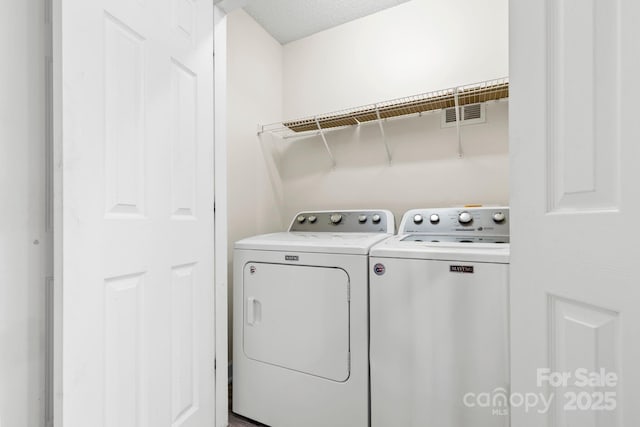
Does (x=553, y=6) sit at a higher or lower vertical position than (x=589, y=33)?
higher

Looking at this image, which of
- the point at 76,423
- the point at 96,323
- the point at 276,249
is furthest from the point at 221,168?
the point at 76,423

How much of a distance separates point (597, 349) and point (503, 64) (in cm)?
183

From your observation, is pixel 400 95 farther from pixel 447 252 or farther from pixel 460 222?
pixel 447 252

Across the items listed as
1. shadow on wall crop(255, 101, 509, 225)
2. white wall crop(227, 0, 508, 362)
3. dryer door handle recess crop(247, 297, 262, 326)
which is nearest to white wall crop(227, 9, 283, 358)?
white wall crop(227, 0, 508, 362)

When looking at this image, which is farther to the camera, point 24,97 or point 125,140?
point 125,140

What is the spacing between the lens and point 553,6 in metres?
0.62

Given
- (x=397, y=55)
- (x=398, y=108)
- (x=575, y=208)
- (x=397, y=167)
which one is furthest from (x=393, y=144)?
(x=575, y=208)

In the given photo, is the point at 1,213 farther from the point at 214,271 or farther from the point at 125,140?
the point at 214,271

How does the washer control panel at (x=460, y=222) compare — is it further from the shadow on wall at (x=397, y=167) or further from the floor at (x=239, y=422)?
the floor at (x=239, y=422)

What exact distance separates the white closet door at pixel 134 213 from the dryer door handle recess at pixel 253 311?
0.21 meters

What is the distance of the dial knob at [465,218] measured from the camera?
61.6 inches

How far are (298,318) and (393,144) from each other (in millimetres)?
1421

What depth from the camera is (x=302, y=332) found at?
1.37m

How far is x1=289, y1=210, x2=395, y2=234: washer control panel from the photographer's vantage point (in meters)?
1.86
